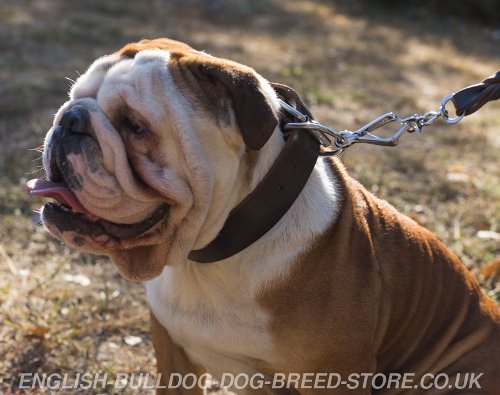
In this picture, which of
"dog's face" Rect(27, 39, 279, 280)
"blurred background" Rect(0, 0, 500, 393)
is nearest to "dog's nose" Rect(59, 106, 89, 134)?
"dog's face" Rect(27, 39, 279, 280)

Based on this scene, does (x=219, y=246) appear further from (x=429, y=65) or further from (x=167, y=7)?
(x=167, y=7)

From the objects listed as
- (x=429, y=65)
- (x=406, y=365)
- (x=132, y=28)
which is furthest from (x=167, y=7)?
(x=406, y=365)

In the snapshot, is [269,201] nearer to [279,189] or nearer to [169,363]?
[279,189]

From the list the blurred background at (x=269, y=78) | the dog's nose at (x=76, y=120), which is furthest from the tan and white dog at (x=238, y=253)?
the blurred background at (x=269, y=78)

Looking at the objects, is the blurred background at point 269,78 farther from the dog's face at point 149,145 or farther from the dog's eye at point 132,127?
the dog's eye at point 132,127

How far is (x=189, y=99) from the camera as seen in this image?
231 centimetres

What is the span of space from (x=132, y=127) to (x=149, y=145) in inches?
3.0

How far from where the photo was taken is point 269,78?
7336mm

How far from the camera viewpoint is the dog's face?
7.50 ft

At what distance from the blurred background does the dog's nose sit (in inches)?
55.2

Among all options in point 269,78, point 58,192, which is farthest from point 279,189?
point 269,78

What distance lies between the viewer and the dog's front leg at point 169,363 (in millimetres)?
2928

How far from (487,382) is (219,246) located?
1.19 meters

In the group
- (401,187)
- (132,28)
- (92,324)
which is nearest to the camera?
(92,324)
